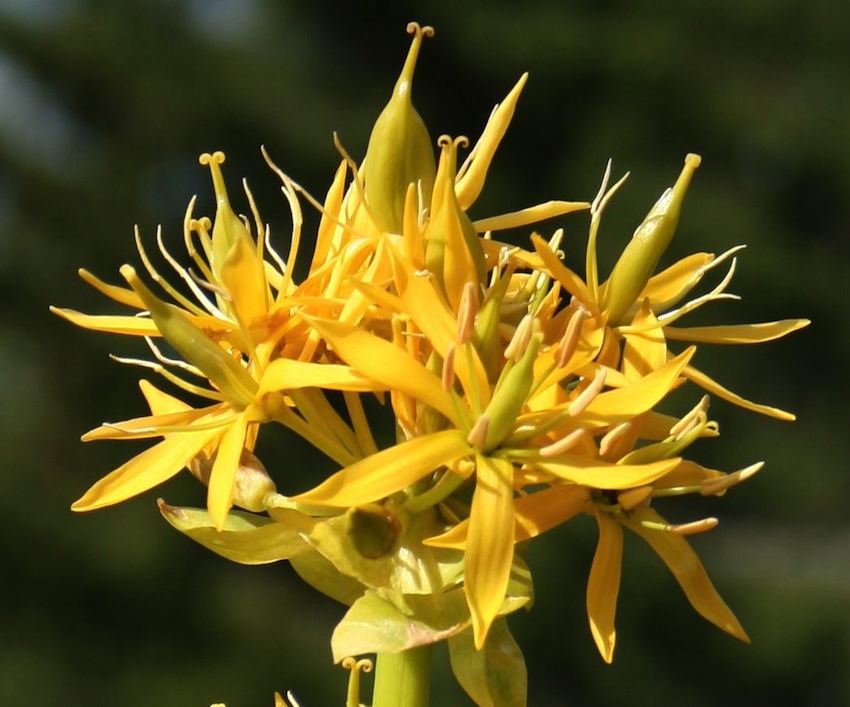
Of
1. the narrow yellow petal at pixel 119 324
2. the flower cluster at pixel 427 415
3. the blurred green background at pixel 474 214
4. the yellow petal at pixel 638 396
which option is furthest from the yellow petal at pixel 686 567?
the blurred green background at pixel 474 214

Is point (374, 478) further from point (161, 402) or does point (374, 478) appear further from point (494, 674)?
point (161, 402)

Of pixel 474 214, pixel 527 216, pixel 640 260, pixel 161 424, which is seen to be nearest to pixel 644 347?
pixel 640 260

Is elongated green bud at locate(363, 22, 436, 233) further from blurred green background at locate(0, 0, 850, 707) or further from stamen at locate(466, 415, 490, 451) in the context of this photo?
blurred green background at locate(0, 0, 850, 707)

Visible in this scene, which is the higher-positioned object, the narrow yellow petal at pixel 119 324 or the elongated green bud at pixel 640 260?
the elongated green bud at pixel 640 260

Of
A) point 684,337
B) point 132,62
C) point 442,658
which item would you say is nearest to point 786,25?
point 132,62

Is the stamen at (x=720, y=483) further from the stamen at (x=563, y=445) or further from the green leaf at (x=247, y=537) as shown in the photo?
the green leaf at (x=247, y=537)

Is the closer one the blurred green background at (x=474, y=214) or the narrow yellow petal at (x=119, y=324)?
the narrow yellow petal at (x=119, y=324)
